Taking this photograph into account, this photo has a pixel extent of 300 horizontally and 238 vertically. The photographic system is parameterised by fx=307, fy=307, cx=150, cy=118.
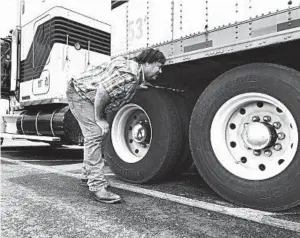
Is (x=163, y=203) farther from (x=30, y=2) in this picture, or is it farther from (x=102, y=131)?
(x=30, y=2)

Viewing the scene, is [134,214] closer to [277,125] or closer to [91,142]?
[91,142]

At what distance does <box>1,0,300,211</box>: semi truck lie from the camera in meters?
2.42

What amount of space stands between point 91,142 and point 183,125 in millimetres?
1039

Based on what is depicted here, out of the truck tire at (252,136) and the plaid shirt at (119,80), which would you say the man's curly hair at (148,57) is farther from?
the truck tire at (252,136)

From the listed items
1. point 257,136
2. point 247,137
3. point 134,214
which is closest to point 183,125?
point 247,137

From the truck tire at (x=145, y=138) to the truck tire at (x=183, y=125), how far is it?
0.06m

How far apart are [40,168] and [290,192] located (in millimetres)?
3586

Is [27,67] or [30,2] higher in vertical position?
[30,2]

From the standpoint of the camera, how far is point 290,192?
2.31 metres

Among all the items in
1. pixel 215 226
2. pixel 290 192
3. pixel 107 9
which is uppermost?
pixel 107 9

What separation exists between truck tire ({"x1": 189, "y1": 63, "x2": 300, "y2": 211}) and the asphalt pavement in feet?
0.60

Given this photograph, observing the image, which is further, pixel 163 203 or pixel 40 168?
pixel 40 168

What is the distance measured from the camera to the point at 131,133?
3811 mm

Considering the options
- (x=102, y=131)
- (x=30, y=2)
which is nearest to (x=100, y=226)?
(x=102, y=131)
